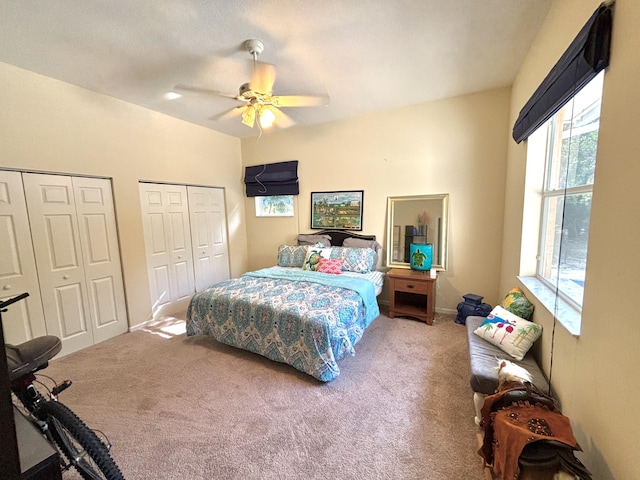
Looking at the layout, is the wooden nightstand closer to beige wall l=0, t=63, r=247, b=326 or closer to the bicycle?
the bicycle

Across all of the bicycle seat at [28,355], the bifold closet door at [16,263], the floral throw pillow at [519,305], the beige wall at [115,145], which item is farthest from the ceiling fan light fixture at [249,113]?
the floral throw pillow at [519,305]

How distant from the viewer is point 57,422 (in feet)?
4.02

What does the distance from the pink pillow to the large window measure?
197 centimetres

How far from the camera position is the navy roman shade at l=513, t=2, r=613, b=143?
3.72ft

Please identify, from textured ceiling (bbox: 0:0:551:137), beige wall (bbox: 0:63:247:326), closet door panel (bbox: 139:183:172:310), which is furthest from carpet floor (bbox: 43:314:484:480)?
textured ceiling (bbox: 0:0:551:137)

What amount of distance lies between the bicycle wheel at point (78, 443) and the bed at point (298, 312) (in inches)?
49.2

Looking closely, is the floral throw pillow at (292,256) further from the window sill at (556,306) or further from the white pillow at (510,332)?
the window sill at (556,306)

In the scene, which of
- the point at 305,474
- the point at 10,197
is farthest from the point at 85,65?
the point at 305,474

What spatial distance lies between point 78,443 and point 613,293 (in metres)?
2.36

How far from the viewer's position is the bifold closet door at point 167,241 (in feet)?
11.2

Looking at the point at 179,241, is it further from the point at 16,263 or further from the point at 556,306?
the point at 556,306

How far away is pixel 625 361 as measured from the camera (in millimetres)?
970

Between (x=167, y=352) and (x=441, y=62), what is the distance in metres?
3.75

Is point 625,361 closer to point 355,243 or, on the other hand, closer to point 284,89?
point 355,243
